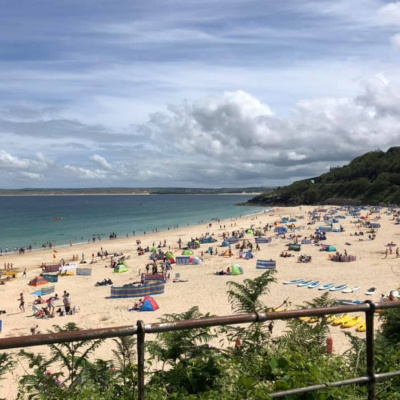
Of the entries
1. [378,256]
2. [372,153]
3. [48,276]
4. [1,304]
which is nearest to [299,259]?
[378,256]

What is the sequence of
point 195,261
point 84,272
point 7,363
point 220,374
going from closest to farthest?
1. point 220,374
2. point 7,363
3. point 84,272
4. point 195,261

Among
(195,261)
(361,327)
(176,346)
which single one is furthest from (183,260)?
(176,346)

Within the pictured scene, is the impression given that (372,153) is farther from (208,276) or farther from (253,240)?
(208,276)

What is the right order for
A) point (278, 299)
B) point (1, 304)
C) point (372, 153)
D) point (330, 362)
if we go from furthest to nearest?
point (372, 153), point (1, 304), point (278, 299), point (330, 362)

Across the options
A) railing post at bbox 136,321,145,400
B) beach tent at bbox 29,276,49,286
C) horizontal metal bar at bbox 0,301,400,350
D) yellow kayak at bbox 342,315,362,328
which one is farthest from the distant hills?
railing post at bbox 136,321,145,400

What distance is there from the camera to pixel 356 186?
128 m

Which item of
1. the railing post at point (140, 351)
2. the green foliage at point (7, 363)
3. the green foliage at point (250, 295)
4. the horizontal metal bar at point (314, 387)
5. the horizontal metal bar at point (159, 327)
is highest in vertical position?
the horizontal metal bar at point (159, 327)

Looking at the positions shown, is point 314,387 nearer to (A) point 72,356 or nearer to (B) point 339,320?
(A) point 72,356

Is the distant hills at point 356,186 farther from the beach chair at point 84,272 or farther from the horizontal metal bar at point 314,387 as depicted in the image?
the horizontal metal bar at point 314,387

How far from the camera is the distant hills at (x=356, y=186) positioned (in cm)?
A: 11644

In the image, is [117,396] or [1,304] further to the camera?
[1,304]

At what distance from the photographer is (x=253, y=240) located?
167 feet

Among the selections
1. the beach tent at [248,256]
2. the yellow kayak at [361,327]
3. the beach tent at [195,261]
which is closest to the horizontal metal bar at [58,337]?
the yellow kayak at [361,327]

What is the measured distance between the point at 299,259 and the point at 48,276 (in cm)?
2012
